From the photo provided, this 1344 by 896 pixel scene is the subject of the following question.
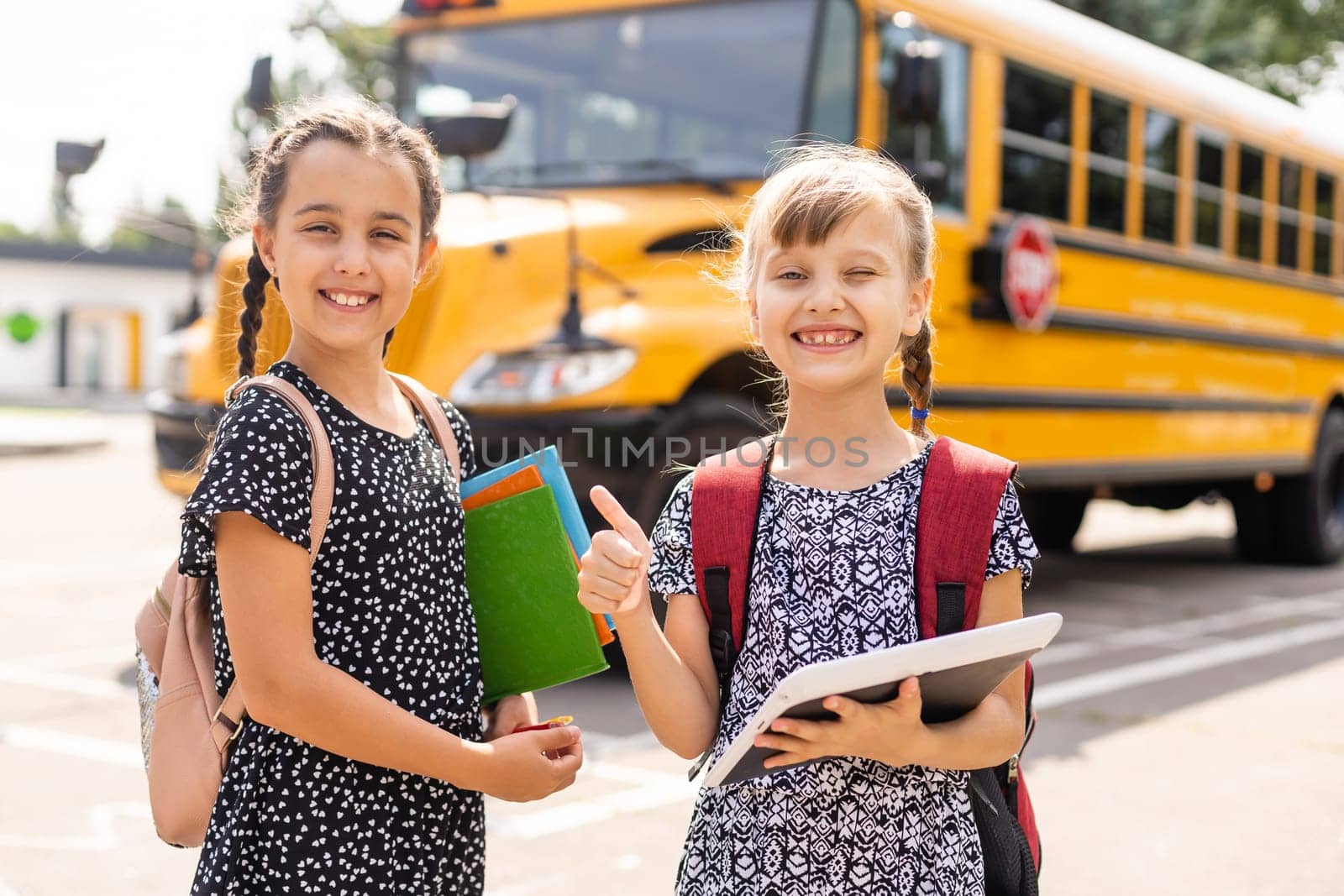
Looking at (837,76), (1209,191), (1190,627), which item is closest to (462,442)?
(837,76)

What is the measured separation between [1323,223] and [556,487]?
8.59 m

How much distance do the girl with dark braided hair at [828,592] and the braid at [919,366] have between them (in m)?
0.20

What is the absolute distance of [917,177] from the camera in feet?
18.4

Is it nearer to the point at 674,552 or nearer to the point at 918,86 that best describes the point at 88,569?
the point at 918,86

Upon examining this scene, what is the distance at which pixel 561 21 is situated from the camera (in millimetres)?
5797

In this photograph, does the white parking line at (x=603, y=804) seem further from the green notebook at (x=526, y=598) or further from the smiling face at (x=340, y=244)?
the smiling face at (x=340, y=244)

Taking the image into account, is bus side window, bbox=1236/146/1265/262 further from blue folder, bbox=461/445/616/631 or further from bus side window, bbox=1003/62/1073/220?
blue folder, bbox=461/445/616/631

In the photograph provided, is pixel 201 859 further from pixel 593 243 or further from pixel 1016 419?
pixel 1016 419

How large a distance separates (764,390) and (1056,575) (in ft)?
13.3

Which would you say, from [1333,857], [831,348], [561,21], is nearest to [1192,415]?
[561,21]

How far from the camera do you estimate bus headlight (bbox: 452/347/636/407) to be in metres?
4.52

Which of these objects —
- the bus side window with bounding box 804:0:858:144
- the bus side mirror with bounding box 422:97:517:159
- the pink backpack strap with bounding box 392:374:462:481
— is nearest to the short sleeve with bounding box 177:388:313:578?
the pink backpack strap with bounding box 392:374:462:481

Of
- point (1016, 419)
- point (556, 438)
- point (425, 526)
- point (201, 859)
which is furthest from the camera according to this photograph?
point (1016, 419)

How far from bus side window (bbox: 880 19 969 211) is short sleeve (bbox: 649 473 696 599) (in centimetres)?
374
